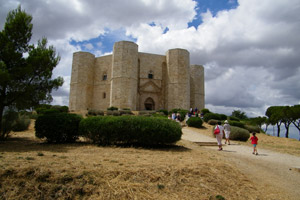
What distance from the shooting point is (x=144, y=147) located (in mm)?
7500

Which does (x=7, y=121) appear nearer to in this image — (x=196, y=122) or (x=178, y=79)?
(x=196, y=122)

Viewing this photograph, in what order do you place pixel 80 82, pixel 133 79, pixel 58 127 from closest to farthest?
pixel 58 127
pixel 133 79
pixel 80 82

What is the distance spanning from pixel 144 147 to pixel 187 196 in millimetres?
4124

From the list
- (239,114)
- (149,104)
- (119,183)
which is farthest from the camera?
(239,114)

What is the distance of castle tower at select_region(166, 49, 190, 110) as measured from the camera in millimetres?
29766

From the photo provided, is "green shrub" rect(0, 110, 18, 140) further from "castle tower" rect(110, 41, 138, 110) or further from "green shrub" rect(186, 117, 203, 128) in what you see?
"castle tower" rect(110, 41, 138, 110)

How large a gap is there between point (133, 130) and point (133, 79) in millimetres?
21306

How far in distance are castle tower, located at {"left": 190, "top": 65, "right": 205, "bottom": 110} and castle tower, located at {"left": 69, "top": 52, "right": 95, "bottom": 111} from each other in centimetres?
1764

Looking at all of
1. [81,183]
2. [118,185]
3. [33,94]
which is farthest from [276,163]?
[33,94]

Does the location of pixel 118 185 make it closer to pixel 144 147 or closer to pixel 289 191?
pixel 289 191

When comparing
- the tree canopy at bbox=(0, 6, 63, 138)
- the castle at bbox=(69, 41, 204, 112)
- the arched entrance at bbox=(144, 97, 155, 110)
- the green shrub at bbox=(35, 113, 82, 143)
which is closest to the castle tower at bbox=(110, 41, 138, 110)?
the castle at bbox=(69, 41, 204, 112)

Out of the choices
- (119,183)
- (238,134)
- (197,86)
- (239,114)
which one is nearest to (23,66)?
(119,183)

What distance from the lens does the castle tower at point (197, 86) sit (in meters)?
35.7

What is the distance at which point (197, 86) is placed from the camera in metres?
36.2
